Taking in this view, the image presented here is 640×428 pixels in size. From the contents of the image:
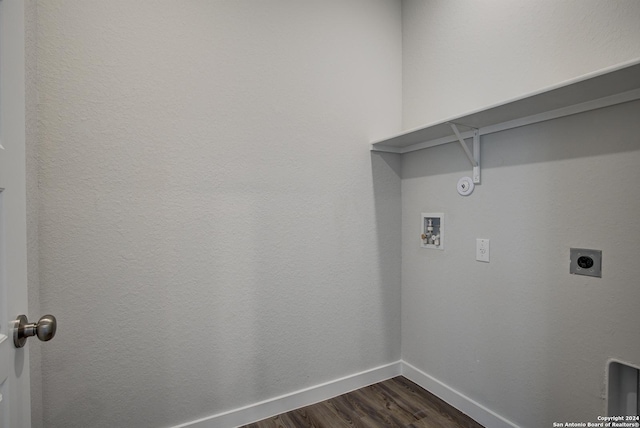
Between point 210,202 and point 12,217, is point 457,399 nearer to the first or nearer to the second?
point 210,202

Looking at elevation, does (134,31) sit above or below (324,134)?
above

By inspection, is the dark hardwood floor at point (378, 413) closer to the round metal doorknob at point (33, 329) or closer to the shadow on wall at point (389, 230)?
the shadow on wall at point (389, 230)

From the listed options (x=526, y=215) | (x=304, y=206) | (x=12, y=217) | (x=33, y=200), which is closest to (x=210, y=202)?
(x=304, y=206)

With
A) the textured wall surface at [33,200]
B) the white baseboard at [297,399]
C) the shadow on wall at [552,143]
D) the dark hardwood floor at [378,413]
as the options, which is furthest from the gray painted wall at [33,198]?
the shadow on wall at [552,143]

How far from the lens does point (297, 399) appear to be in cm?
180

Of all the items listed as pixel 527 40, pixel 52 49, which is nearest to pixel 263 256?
pixel 52 49

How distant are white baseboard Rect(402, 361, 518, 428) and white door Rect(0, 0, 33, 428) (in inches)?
77.0

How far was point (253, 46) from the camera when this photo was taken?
5.48 feet

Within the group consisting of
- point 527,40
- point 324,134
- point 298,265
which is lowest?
point 298,265

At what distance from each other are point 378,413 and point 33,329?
1.70 m

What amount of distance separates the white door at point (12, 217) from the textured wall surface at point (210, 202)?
542 millimetres

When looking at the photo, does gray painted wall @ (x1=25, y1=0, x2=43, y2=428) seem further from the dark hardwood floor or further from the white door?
the dark hardwood floor

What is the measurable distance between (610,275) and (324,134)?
5.00ft

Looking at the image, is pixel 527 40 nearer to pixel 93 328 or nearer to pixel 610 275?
pixel 610 275
